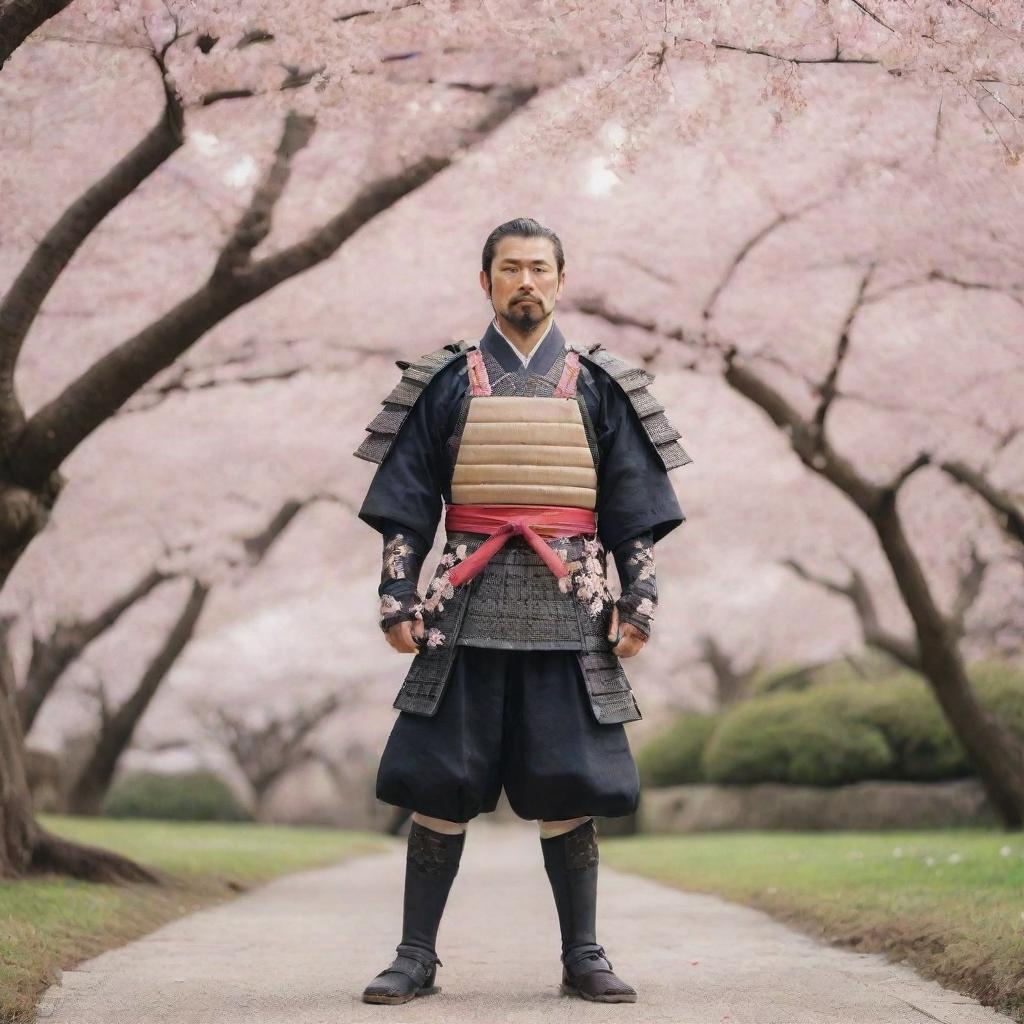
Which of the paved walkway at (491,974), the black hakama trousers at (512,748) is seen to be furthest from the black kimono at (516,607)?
the paved walkway at (491,974)

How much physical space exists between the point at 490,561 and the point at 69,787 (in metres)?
13.5

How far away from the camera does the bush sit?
1955cm

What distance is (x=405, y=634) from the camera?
3432 millimetres

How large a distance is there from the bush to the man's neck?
17548mm

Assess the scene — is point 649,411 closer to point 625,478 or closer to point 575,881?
point 625,478

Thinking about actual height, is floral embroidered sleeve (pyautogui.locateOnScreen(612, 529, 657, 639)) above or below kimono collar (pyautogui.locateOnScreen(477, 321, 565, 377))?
below

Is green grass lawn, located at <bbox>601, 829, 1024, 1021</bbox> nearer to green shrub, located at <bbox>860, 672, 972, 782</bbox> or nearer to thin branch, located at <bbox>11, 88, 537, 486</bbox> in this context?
green shrub, located at <bbox>860, 672, 972, 782</bbox>

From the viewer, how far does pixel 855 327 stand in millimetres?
9766

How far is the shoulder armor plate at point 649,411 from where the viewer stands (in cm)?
363

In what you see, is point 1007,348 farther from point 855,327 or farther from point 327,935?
point 327,935

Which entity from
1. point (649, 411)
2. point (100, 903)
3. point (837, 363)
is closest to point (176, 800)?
point (837, 363)

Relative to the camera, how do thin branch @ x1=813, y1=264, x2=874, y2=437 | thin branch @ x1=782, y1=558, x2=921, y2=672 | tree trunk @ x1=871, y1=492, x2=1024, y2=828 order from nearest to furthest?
thin branch @ x1=813, y1=264, x2=874, y2=437
tree trunk @ x1=871, y1=492, x2=1024, y2=828
thin branch @ x1=782, y1=558, x2=921, y2=672

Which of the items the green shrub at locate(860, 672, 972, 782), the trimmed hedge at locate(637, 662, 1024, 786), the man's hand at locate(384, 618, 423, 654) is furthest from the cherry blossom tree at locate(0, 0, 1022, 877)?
the green shrub at locate(860, 672, 972, 782)

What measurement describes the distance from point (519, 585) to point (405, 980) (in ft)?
3.70
